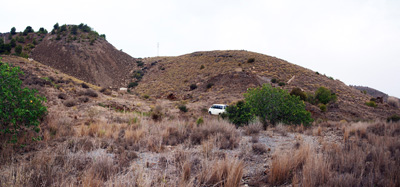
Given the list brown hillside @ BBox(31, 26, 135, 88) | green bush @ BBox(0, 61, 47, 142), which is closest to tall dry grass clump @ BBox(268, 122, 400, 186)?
green bush @ BBox(0, 61, 47, 142)

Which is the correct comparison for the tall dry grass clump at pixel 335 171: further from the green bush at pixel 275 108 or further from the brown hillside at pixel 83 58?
the brown hillside at pixel 83 58

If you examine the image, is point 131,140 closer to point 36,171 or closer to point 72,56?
point 36,171

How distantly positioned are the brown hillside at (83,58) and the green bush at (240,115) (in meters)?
41.8

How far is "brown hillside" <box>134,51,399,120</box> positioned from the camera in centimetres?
2930

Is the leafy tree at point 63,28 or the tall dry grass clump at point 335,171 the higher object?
the leafy tree at point 63,28

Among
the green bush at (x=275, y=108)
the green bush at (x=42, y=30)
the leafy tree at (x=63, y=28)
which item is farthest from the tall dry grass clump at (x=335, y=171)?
the green bush at (x=42, y=30)

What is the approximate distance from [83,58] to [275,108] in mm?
52148

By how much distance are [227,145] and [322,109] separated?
2346cm

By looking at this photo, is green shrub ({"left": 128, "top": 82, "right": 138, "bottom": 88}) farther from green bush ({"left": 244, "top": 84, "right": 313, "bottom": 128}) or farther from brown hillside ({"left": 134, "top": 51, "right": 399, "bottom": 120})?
green bush ({"left": 244, "top": 84, "right": 313, "bottom": 128})

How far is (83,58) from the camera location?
51.4 metres

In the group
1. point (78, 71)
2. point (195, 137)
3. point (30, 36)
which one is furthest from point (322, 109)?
point (30, 36)

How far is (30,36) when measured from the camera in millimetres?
60125

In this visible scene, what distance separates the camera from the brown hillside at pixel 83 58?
160 ft

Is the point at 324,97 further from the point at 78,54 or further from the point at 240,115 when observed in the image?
the point at 78,54
